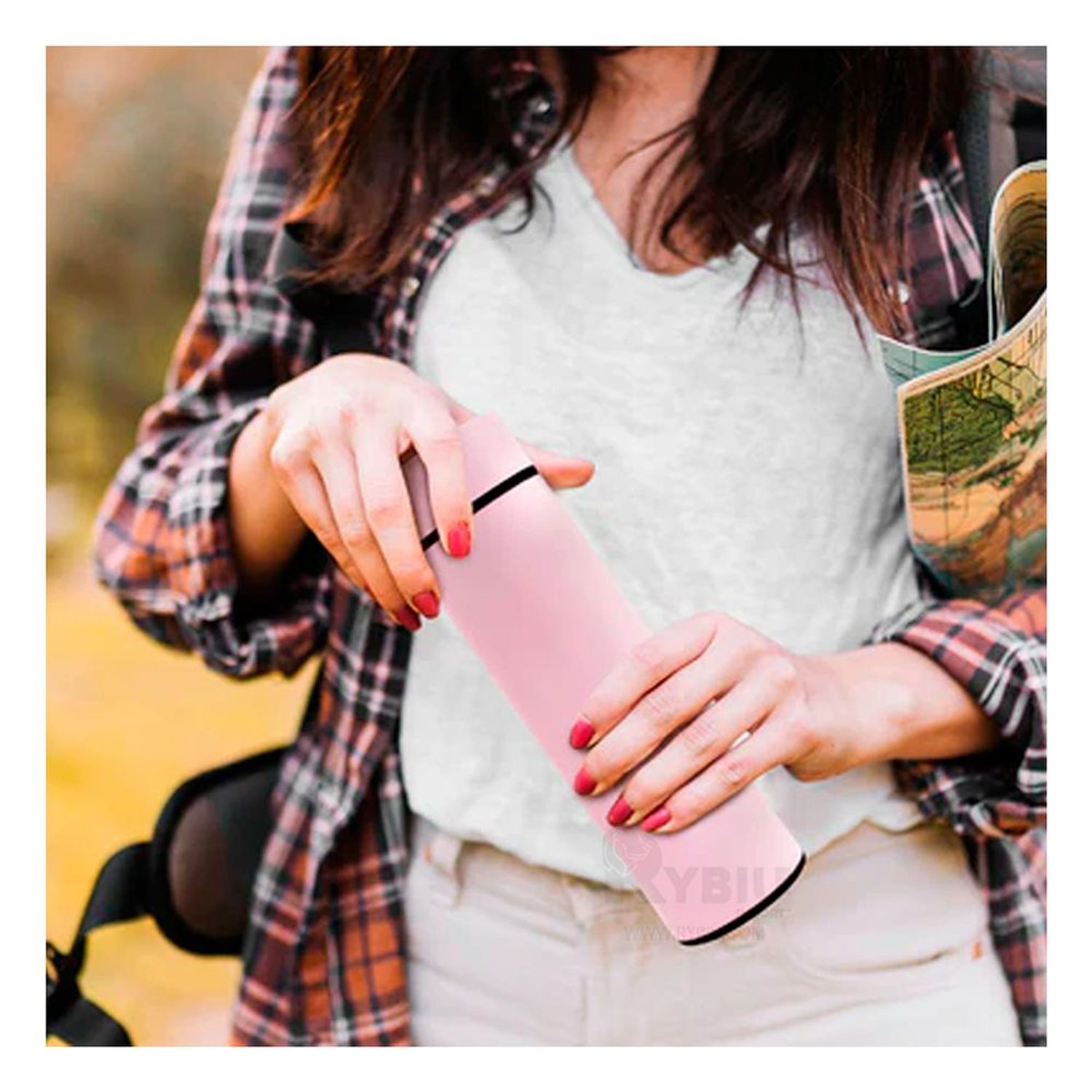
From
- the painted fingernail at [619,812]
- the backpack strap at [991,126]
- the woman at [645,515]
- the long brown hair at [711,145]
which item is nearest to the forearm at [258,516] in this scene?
the woman at [645,515]

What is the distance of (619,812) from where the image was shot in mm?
566

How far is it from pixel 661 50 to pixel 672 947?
1.55ft

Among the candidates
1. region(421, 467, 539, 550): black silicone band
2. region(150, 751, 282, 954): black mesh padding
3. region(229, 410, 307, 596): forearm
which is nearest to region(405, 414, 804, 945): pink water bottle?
region(421, 467, 539, 550): black silicone band

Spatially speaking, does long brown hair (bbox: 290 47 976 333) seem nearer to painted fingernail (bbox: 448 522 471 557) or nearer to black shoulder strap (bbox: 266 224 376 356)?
black shoulder strap (bbox: 266 224 376 356)

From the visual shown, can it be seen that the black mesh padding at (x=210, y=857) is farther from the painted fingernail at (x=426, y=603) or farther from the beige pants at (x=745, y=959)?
the painted fingernail at (x=426, y=603)

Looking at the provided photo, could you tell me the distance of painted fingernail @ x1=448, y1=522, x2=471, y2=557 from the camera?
55 cm

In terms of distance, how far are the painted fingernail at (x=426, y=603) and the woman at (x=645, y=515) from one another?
0.03 m

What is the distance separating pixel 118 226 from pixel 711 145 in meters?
0.39

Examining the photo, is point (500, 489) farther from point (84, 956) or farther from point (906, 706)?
point (84, 956)

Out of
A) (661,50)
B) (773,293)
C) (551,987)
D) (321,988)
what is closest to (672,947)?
(551,987)

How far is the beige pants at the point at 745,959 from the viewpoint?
0.65 m

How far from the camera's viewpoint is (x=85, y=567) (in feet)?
2.62

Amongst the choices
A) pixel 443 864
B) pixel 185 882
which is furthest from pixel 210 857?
pixel 443 864
